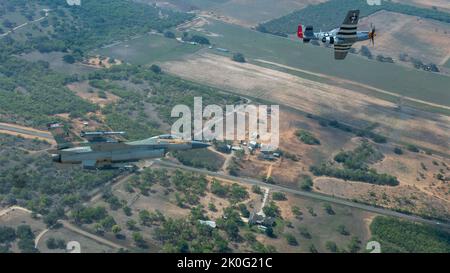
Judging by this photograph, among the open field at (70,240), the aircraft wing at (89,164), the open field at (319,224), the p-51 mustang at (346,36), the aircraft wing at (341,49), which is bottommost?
the open field at (319,224)

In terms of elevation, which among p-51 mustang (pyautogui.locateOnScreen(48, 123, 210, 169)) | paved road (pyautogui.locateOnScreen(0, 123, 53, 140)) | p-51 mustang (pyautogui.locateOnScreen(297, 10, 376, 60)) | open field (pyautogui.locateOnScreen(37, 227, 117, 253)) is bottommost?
open field (pyautogui.locateOnScreen(37, 227, 117, 253))

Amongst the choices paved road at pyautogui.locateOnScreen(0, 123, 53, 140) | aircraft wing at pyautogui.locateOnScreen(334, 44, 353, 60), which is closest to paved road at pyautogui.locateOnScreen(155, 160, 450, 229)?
paved road at pyautogui.locateOnScreen(0, 123, 53, 140)

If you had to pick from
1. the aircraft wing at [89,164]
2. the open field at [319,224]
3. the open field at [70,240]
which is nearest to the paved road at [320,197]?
the open field at [319,224]

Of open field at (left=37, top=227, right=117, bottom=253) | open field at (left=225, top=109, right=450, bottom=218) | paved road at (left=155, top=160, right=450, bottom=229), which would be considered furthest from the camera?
open field at (left=225, top=109, right=450, bottom=218)

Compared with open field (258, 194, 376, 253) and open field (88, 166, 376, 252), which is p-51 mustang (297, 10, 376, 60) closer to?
open field (258, 194, 376, 253)

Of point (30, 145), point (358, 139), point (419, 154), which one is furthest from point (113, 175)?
point (419, 154)

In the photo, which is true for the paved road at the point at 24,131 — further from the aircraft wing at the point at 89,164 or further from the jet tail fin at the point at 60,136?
the aircraft wing at the point at 89,164

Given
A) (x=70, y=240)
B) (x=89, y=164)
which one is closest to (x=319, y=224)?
(x=70, y=240)

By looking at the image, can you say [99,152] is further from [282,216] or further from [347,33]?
[347,33]

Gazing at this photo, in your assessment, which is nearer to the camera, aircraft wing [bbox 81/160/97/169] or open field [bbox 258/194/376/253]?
aircraft wing [bbox 81/160/97/169]
